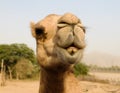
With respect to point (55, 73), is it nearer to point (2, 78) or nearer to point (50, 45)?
point (50, 45)

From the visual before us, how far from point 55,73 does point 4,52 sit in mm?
42518

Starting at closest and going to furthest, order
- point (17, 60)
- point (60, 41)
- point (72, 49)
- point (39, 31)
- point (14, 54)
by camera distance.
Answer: point (72, 49)
point (60, 41)
point (39, 31)
point (17, 60)
point (14, 54)

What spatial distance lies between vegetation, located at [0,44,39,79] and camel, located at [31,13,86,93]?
36000mm

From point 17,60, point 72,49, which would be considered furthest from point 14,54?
point 72,49

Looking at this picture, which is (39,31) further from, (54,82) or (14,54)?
(14,54)

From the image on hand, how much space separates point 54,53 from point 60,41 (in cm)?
39

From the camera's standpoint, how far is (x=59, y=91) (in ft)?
9.77

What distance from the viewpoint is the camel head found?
7.84 ft

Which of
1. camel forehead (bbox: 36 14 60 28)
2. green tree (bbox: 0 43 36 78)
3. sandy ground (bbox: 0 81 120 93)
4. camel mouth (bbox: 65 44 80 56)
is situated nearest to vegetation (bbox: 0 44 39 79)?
green tree (bbox: 0 43 36 78)

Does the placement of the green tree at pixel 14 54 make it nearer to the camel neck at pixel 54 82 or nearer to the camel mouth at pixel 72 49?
the camel neck at pixel 54 82

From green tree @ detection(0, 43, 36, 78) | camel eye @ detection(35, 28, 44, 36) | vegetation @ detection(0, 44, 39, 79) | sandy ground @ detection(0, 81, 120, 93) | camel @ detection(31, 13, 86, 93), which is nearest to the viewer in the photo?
camel @ detection(31, 13, 86, 93)

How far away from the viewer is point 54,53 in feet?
9.47

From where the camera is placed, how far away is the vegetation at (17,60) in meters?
40.4

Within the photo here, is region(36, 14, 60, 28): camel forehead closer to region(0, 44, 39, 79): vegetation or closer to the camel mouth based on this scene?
the camel mouth
